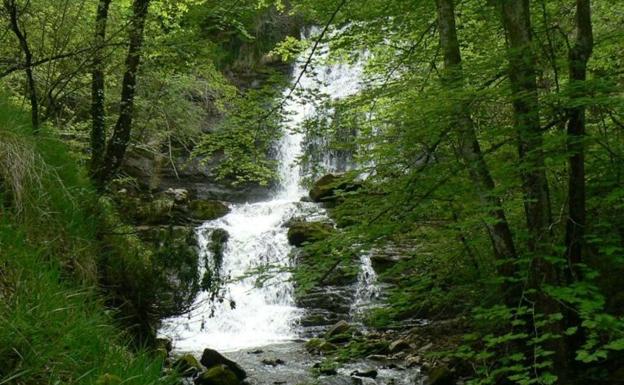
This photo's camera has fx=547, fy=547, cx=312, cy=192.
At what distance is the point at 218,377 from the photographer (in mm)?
7297

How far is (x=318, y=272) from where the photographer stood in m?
4.31

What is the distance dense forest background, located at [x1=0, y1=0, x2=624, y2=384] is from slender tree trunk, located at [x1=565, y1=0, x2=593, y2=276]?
2 centimetres

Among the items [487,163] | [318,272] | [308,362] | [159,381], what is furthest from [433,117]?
[308,362]

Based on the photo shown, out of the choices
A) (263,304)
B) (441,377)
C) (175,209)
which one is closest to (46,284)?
(441,377)

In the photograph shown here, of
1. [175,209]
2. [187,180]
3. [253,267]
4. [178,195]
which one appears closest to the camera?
[253,267]

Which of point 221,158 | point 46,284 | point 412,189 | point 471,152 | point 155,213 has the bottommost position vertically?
point 46,284

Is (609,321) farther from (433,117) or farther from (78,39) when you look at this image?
(78,39)

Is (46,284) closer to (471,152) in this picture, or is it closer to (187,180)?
(471,152)

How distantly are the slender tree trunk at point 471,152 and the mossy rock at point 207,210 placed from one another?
41.5ft

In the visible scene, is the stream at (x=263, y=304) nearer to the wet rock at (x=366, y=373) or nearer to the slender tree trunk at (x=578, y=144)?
the wet rock at (x=366, y=373)

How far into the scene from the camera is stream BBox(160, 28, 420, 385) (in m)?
7.42

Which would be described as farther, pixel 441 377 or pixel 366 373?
pixel 366 373

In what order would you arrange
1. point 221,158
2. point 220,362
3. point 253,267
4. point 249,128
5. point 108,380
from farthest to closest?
point 221,158
point 220,362
point 253,267
point 249,128
point 108,380

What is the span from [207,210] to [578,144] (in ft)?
46.3
